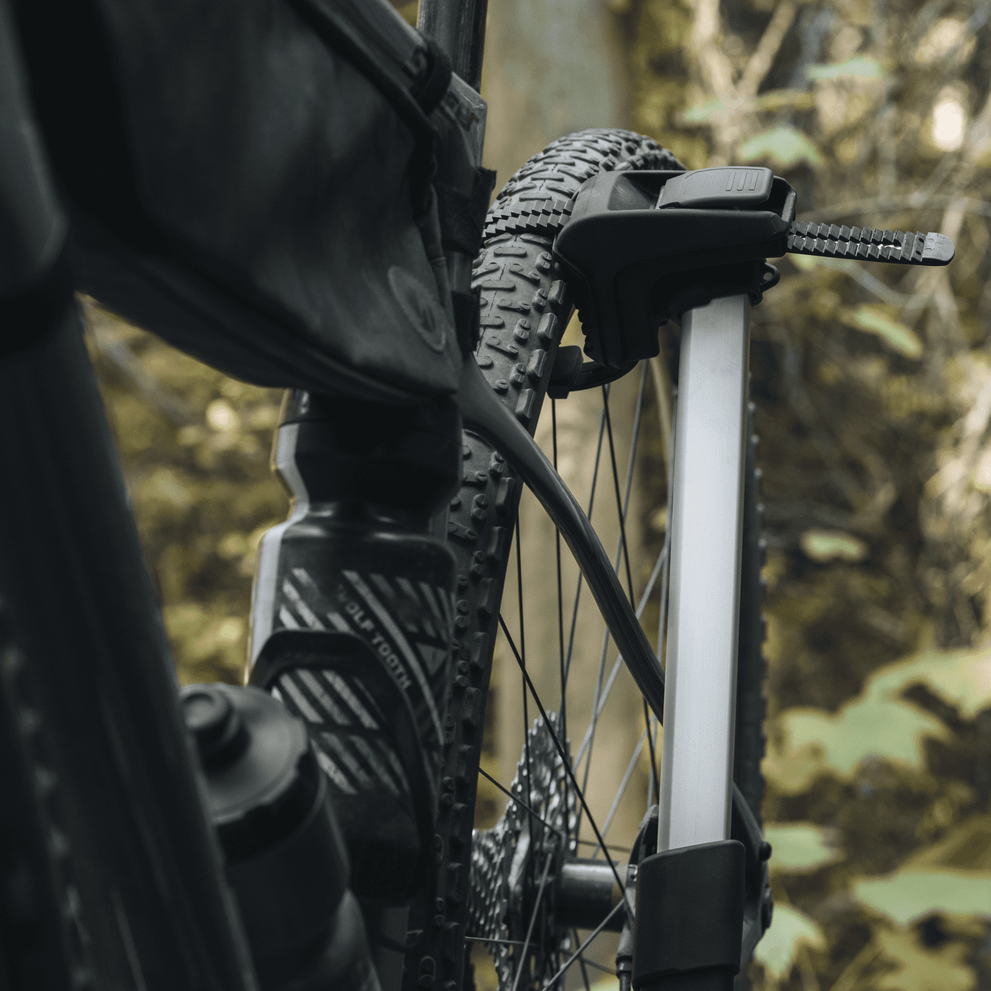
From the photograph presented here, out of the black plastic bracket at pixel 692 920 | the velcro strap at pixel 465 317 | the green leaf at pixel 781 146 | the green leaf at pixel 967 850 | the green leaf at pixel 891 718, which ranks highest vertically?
the green leaf at pixel 781 146

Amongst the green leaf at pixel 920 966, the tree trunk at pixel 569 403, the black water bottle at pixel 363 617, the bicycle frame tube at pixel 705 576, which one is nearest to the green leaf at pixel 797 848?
the tree trunk at pixel 569 403

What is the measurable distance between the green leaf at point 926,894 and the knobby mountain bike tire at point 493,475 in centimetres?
108

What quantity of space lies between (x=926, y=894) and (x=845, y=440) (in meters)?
0.93

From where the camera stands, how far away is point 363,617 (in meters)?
0.35

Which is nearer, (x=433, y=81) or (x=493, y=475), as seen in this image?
(x=433, y=81)

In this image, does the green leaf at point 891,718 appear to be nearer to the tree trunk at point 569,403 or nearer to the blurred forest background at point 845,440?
the blurred forest background at point 845,440

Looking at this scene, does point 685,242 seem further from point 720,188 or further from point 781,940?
point 781,940

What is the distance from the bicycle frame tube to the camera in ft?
1.62

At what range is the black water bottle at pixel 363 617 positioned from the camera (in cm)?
35

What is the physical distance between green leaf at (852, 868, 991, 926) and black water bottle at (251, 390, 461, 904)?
141cm

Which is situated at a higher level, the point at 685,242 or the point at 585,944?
the point at 685,242

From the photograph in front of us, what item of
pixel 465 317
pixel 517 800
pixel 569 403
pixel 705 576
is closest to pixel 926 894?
pixel 569 403

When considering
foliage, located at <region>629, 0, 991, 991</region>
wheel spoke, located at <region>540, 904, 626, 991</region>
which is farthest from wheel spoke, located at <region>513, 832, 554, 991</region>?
foliage, located at <region>629, 0, 991, 991</region>

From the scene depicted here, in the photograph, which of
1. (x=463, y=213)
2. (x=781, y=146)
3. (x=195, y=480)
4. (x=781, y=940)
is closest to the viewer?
(x=463, y=213)
